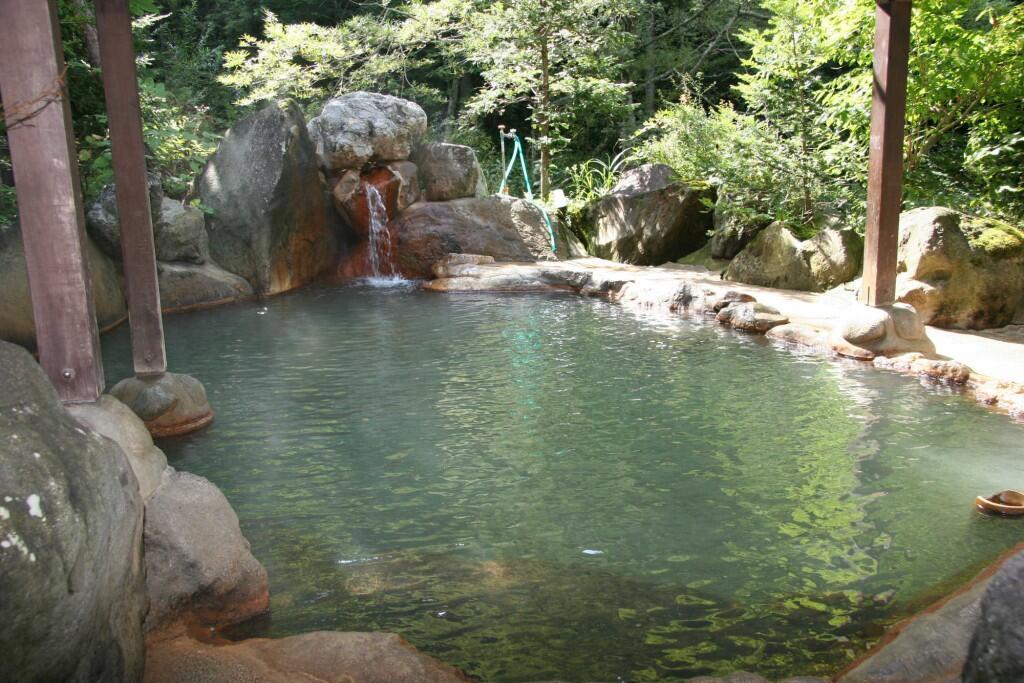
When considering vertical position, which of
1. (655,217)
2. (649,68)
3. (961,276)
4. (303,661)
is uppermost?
(649,68)

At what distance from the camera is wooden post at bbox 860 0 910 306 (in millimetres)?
6619

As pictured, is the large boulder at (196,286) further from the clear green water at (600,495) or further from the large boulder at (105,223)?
the clear green water at (600,495)

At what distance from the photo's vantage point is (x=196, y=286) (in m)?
10.9

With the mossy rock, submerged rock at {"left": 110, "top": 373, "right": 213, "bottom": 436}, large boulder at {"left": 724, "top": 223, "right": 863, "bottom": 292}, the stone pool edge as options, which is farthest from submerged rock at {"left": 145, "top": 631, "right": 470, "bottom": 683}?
large boulder at {"left": 724, "top": 223, "right": 863, "bottom": 292}

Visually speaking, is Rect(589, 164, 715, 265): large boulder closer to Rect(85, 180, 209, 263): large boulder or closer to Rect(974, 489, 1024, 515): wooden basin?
Rect(85, 180, 209, 263): large boulder

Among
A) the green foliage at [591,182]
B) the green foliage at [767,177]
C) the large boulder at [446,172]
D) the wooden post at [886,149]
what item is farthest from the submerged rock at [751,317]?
the large boulder at [446,172]

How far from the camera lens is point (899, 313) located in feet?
23.5

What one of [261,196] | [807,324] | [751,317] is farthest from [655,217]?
[261,196]

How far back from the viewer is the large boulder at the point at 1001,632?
1.71 metres

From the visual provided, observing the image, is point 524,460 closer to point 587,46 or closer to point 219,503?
point 219,503

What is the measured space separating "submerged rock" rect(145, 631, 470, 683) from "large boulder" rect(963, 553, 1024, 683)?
1580 millimetres

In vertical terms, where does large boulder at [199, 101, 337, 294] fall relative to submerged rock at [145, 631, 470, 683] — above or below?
above

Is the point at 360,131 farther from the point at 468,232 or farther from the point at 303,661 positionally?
the point at 303,661

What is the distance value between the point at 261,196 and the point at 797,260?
684cm
